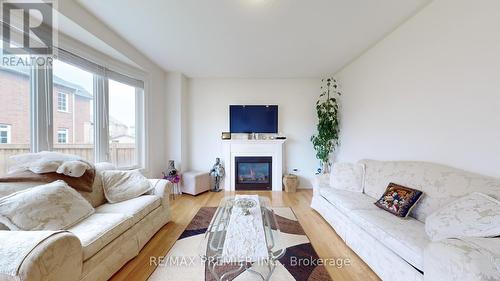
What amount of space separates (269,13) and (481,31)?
184 centimetres

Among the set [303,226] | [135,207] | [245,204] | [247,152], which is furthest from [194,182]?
[303,226]

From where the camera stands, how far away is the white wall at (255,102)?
4445 millimetres

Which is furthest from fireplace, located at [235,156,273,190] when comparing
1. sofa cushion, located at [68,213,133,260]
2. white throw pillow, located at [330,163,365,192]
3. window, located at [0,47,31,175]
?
window, located at [0,47,31,175]

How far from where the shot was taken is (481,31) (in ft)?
5.15

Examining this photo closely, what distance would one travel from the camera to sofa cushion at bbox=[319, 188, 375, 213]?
6.99ft

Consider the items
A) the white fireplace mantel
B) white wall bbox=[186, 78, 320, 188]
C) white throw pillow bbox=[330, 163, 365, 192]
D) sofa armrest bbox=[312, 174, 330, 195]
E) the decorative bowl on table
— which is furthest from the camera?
white wall bbox=[186, 78, 320, 188]

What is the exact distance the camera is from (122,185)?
232 cm

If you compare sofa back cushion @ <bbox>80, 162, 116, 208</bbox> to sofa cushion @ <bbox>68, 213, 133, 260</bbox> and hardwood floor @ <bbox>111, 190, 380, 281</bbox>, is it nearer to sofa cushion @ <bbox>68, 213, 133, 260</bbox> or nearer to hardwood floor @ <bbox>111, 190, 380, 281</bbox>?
sofa cushion @ <bbox>68, 213, 133, 260</bbox>

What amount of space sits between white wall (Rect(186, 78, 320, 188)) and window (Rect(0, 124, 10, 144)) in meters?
2.75

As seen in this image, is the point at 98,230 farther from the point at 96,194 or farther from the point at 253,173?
the point at 253,173

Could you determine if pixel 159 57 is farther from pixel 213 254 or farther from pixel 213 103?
pixel 213 254

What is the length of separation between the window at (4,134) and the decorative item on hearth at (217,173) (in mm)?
2929

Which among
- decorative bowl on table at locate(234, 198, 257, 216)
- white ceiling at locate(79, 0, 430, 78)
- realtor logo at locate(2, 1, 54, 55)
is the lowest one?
decorative bowl on table at locate(234, 198, 257, 216)

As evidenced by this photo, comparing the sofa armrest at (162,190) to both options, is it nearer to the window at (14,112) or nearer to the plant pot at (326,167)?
the window at (14,112)
